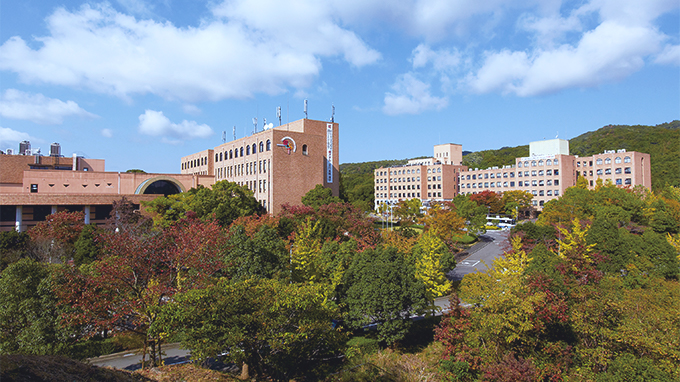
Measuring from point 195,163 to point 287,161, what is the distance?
116ft

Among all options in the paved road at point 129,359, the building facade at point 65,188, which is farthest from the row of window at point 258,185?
the paved road at point 129,359

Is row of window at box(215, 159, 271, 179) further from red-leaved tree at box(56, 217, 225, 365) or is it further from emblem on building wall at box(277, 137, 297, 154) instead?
red-leaved tree at box(56, 217, 225, 365)

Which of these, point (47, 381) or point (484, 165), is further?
point (484, 165)

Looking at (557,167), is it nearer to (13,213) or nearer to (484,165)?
(484,165)

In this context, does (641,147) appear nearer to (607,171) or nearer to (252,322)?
(607,171)

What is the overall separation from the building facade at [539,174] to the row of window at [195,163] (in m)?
55.3

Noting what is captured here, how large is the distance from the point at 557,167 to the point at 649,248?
63589 millimetres

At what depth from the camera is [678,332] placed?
52.0ft

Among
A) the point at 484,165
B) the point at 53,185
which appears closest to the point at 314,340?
the point at 53,185

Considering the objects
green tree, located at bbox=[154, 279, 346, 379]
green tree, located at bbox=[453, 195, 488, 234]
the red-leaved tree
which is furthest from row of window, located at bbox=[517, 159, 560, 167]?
the red-leaved tree

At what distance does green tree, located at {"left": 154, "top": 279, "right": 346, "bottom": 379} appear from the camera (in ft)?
44.0

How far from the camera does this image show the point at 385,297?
20266 millimetres

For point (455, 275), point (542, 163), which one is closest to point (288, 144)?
point (455, 275)

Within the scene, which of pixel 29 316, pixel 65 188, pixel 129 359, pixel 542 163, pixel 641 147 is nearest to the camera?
pixel 29 316
